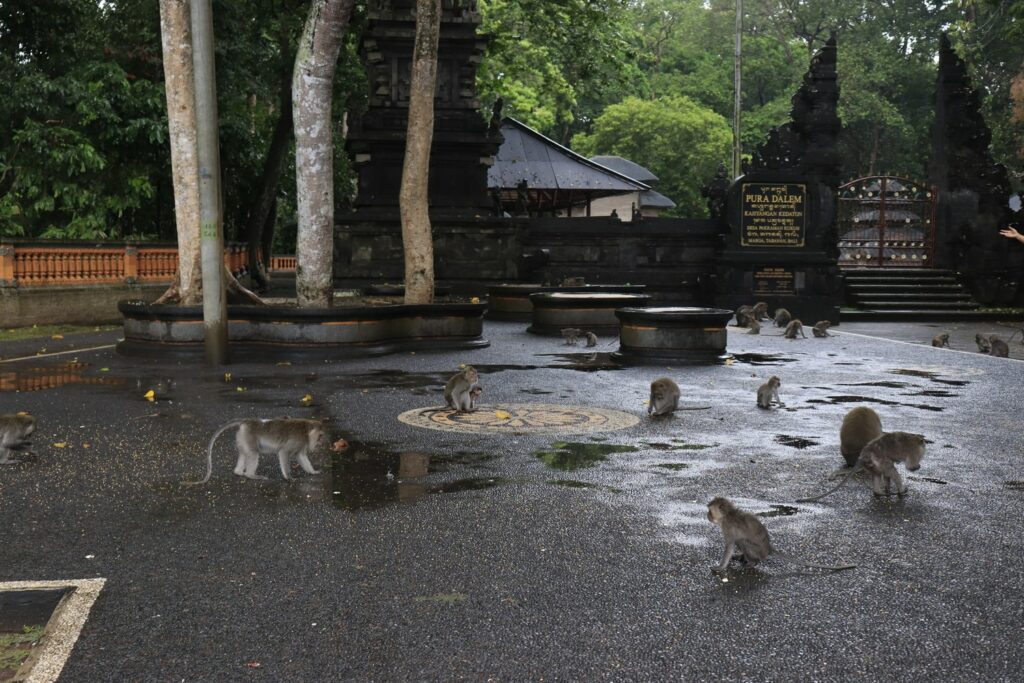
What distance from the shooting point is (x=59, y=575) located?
4.96 meters

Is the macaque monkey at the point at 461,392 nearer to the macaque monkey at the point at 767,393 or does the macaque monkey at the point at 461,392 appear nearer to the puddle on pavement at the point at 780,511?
the macaque monkey at the point at 767,393

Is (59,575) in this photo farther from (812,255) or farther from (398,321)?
(812,255)

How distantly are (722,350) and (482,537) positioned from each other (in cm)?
988

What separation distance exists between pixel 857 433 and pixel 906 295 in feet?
76.1

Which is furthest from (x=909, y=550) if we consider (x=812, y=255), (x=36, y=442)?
(x=812, y=255)

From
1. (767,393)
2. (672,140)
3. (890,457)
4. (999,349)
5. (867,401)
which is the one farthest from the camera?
(672,140)

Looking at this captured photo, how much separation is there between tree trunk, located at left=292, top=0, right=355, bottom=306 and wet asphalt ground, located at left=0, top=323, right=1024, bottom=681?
5276mm

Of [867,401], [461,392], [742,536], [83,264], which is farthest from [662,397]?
[83,264]

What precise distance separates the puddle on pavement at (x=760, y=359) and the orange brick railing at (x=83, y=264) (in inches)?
387

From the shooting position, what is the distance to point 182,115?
1479 centimetres

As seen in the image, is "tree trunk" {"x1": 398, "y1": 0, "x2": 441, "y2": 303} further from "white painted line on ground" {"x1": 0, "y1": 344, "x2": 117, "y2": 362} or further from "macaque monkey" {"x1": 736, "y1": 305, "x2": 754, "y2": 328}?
"macaque monkey" {"x1": 736, "y1": 305, "x2": 754, "y2": 328}

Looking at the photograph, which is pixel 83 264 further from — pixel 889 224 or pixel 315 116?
pixel 889 224

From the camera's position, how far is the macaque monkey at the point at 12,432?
7.42 metres

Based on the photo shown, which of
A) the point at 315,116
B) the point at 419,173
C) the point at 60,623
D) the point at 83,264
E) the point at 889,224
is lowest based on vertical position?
the point at 60,623
